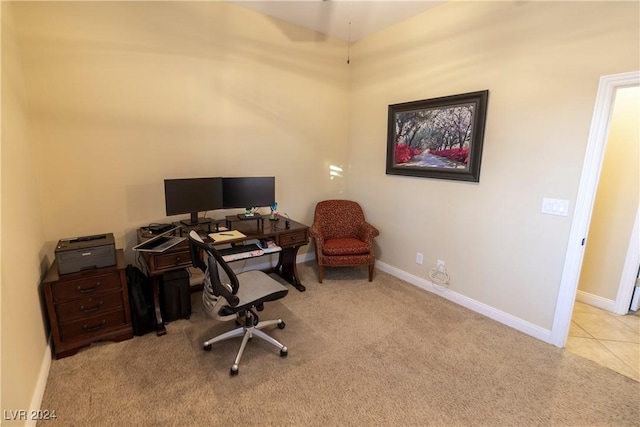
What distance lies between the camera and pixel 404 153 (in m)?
3.41

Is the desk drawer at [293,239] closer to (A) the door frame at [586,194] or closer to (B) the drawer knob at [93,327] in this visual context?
(B) the drawer knob at [93,327]

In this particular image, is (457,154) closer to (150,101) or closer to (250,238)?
(250,238)

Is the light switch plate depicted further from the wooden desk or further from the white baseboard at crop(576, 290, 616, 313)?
the wooden desk

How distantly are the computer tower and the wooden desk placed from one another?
0.24 feet

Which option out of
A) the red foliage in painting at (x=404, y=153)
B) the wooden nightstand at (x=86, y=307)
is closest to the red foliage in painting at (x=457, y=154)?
the red foliage in painting at (x=404, y=153)

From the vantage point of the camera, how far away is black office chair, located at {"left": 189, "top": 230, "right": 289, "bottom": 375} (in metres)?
1.86

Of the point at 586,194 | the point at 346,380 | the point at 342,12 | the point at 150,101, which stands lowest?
the point at 346,380

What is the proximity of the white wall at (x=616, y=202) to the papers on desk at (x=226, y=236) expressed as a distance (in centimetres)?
346

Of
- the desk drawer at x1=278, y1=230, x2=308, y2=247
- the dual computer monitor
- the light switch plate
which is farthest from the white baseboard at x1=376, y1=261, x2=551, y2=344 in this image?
the dual computer monitor

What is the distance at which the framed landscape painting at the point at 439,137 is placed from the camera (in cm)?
276

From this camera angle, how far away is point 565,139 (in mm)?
2238

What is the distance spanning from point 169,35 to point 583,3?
3.30m

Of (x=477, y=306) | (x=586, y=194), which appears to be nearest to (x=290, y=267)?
(x=477, y=306)

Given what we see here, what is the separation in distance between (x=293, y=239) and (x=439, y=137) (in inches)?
71.8
